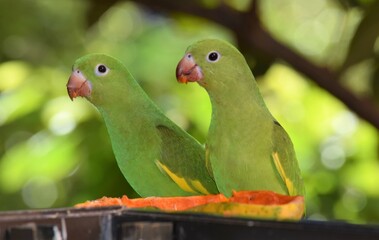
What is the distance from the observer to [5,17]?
1.21 metres

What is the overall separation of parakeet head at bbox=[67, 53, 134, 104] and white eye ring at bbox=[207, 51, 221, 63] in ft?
0.23

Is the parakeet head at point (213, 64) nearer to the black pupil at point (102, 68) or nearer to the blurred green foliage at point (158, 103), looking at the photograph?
the black pupil at point (102, 68)

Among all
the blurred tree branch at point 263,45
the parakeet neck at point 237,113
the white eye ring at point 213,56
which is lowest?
the parakeet neck at point 237,113

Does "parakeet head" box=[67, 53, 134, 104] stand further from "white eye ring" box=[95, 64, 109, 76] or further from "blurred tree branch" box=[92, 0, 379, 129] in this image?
"blurred tree branch" box=[92, 0, 379, 129]

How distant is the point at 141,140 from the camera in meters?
0.48

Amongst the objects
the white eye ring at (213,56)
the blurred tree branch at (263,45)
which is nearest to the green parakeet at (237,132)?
the white eye ring at (213,56)

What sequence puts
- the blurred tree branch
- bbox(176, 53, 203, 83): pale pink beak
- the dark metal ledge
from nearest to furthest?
the dark metal ledge
bbox(176, 53, 203, 83): pale pink beak
the blurred tree branch

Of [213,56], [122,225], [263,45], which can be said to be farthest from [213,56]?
[263,45]

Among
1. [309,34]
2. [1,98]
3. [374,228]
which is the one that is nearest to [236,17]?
[1,98]

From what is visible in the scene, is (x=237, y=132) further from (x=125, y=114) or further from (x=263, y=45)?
(x=263, y=45)

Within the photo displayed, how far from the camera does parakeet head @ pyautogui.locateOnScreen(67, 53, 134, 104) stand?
1.52ft

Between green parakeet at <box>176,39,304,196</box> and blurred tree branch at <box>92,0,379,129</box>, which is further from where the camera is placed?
blurred tree branch at <box>92,0,379,129</box>

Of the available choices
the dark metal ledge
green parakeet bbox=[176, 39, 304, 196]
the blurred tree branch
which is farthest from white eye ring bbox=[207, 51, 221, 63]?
the blurred tree branch

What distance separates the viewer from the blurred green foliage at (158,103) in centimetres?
79
